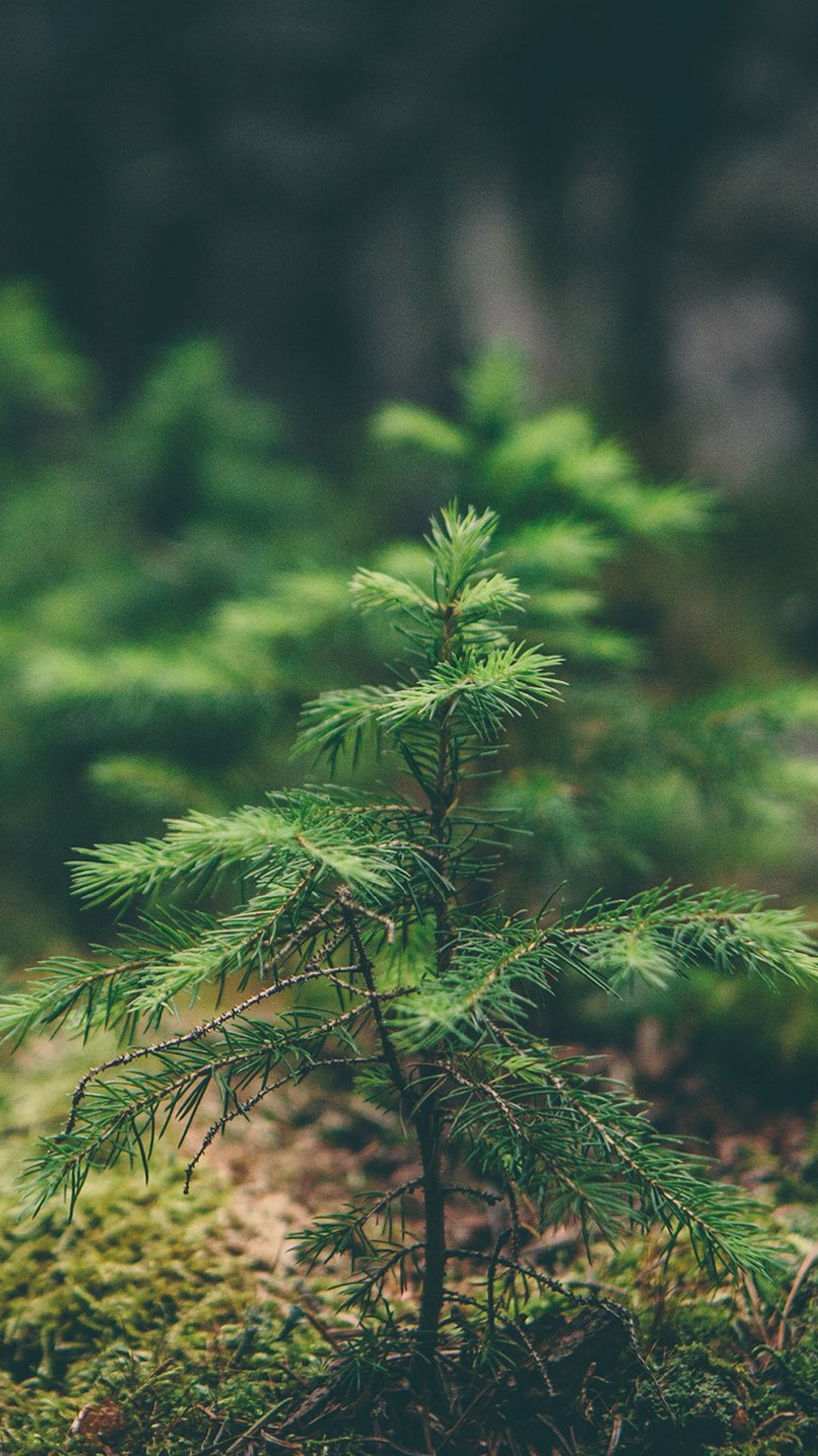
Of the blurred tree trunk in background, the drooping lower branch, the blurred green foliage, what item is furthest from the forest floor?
the blurred tree trunk in background

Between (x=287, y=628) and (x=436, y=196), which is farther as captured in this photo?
(x=436, y=196)

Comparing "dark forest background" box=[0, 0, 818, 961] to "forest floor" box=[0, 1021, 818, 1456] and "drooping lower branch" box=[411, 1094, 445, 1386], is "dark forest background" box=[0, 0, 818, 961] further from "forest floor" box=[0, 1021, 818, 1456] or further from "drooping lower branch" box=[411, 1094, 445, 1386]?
"drooping lower branch" box=[411, 1094, 445, 1386]

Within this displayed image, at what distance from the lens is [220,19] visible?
5285 millimetres

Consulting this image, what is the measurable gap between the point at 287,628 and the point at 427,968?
48.4 inches

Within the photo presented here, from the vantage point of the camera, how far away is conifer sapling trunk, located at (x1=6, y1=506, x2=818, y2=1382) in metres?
1.24

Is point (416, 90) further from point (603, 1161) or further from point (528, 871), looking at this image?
point (603, 1161)

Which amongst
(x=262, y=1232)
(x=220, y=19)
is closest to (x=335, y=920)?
(x=262, y=1232)

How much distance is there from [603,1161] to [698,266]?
15.7 ft

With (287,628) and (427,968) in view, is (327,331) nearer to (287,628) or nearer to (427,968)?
(287,628)

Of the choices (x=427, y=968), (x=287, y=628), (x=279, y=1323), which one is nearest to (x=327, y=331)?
(x=287, y=628)

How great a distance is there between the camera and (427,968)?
1.34 meters

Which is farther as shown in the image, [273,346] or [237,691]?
[273,346]

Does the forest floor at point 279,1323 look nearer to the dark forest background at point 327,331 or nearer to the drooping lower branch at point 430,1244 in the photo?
the drooping lower branch at point 430,1244

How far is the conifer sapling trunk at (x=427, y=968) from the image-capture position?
4.05ft
